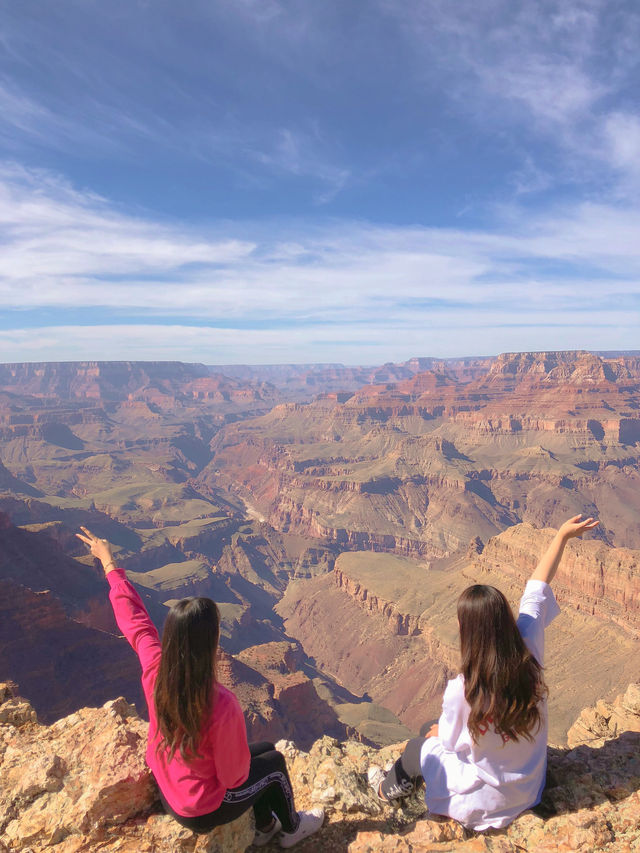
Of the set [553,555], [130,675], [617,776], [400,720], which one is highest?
[553,555]

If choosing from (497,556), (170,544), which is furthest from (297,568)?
(497,556)

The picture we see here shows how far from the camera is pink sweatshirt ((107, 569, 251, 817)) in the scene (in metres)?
4.43

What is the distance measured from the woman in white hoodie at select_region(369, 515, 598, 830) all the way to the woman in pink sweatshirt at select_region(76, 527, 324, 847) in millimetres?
1774

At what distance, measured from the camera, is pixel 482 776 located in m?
5.10

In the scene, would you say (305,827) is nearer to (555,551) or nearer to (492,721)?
(492,721)

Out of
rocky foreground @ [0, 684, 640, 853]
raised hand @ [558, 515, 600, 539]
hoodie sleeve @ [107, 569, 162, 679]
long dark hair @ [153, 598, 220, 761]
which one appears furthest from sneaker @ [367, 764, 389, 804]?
raised hand @ [558, 515, 600, 539]

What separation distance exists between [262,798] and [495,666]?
10.5 ft

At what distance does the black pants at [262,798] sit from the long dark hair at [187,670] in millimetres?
1087

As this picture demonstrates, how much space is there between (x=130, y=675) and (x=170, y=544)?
71347 mm

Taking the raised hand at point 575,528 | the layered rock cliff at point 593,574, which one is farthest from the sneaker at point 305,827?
the layered rock cliff at point 593,574

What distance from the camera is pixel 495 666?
4.51 metres

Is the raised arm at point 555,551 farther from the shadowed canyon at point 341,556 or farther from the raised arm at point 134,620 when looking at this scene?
the shadowed canyon at point 341,556

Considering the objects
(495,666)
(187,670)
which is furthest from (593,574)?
(187,670)

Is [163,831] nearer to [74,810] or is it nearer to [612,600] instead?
[74,810]
